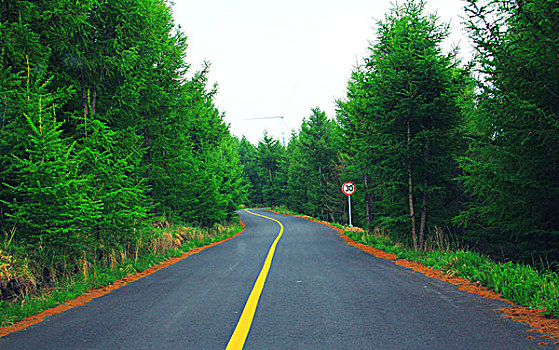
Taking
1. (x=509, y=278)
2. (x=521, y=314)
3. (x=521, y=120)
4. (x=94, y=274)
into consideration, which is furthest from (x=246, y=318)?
(x=521, y=120)

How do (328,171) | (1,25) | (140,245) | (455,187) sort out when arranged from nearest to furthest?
(1,25)
(140,245)
(455,187)
(328,171)

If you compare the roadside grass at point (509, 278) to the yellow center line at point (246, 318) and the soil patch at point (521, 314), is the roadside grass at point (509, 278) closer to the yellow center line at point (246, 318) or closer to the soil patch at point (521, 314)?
the soil patch at point (521, 314)

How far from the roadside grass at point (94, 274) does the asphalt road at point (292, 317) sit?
65cm

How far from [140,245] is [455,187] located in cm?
1072

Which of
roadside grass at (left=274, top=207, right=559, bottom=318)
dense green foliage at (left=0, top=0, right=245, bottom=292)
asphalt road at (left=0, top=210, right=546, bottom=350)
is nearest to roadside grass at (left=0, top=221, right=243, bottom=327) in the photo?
dense green foliage at (left=0, top=0, right=245, bottom=292)

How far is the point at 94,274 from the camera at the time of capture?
7.05 meters

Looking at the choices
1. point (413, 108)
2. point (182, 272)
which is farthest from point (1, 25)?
point (413, 108)

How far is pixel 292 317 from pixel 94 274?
5.14 metres

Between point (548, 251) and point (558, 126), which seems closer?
point (558, 126)

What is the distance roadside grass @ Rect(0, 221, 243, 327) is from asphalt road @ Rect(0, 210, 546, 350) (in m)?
0.65

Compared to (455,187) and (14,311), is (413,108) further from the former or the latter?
(14,311)

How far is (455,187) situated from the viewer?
11.4m

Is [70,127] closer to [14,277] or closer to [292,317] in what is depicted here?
[14,277]

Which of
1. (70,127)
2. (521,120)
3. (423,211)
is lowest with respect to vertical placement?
(423,211)
